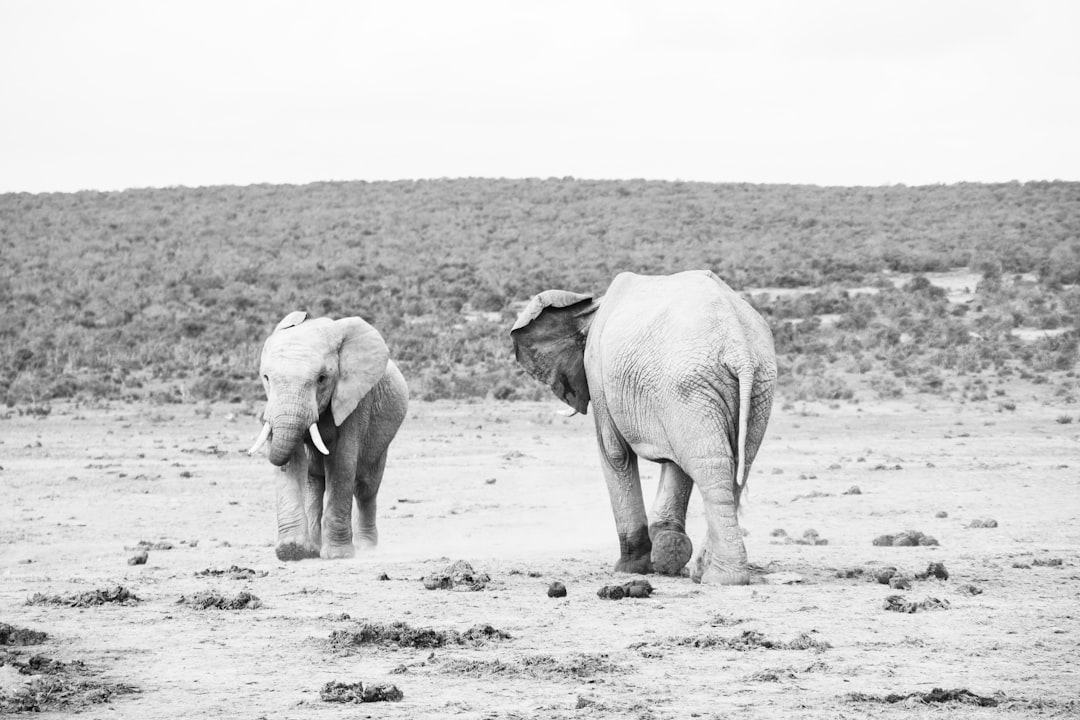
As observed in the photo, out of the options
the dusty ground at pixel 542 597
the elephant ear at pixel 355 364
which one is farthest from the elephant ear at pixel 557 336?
the elephant ear at pixel 355 364

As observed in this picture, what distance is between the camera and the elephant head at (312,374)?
11.0 m

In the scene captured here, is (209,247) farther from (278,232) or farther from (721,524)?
(721,524)

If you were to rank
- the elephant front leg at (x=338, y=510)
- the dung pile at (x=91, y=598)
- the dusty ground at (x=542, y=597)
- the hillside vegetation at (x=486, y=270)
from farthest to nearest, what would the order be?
the hillside vegetation at (x=486, y=270)
the elephant front leg at (x=338, y=510)
the dung pile at (x=91, y=598)
the dusty ground at (x=542, y=597)

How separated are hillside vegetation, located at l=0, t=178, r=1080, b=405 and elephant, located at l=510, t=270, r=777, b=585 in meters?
17.8

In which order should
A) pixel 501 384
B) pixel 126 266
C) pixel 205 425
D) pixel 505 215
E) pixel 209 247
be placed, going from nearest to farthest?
1. pixel 205 425
2. pixel 501 384
3. pixel 126 266
4. pixel 209 247
5. pixel 505 215

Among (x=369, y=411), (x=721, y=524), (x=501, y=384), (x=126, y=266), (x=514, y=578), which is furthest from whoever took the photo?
(x=126, y=266)

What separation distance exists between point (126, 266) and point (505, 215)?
1539 cm

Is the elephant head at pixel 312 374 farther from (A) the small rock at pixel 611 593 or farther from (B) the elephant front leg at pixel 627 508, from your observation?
(A) the small rock at pixel 611 593

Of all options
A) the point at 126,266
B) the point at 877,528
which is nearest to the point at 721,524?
the point at 877,528

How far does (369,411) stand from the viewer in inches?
494

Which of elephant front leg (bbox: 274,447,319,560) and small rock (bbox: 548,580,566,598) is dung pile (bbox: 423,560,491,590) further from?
elephant front leg (bbox: 274,447,319,560)

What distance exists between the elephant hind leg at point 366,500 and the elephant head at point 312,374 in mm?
1163

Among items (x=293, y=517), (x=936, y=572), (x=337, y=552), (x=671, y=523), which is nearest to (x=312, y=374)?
(x=293, y=517)

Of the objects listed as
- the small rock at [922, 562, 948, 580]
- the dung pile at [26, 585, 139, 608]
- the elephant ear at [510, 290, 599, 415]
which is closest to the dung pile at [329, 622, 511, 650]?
the dung pile at [26, 585, 139, 608]
